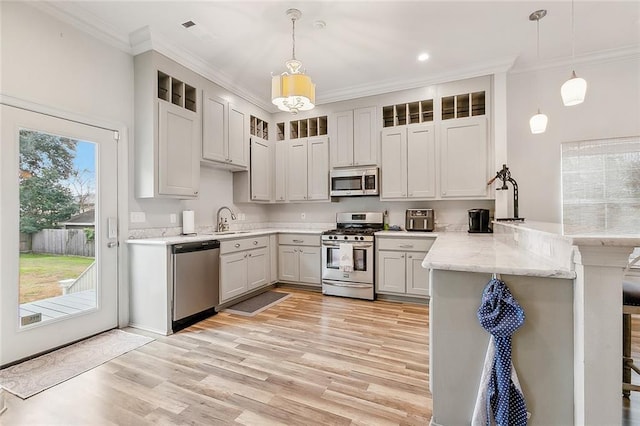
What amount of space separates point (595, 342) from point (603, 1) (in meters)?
→ 3.05

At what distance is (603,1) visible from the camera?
2.51 meters

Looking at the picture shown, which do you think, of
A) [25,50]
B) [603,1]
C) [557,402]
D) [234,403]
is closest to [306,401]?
[234,403]

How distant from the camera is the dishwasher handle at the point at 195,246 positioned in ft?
9.48

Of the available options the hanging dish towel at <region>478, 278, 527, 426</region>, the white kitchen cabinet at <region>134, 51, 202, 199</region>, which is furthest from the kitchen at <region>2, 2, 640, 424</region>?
the hanging dish towel at <region>478, 278, 527, 426</region>

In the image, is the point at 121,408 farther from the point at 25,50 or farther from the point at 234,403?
the point at 25,50

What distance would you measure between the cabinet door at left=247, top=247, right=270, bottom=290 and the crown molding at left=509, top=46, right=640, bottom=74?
4249 millimetres

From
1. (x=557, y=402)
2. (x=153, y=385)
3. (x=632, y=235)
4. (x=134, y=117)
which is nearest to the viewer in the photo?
(x=632, y=235)

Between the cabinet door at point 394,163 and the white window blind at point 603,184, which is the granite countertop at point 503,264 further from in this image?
the cabinet door at point 394,163

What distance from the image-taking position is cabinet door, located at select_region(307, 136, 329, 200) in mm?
4609

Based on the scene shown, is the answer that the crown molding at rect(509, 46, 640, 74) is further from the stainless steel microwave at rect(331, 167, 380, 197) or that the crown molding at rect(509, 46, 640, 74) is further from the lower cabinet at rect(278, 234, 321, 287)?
the lower cabinet at rect(278, 234, 321, 287)

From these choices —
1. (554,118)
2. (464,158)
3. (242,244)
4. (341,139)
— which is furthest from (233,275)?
(554,118)

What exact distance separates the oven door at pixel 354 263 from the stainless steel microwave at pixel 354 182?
82cm

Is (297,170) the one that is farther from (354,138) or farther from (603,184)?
(603,184)

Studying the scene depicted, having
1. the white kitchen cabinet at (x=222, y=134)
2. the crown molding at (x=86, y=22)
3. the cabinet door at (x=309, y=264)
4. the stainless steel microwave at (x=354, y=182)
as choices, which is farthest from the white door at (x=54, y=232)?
the stainless steel microwave at (x=354, y=182)
